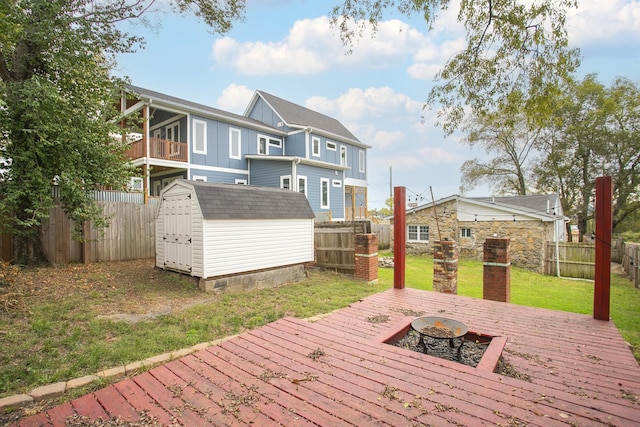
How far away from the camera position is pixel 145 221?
10727 millimetres

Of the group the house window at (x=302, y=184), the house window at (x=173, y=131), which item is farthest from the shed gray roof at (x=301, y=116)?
the house window at (x=173, y=131)

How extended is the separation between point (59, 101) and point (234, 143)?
1050 cm

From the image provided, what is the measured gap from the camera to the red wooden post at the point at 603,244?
4590 millimetres

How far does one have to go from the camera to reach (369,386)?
2.87 metres

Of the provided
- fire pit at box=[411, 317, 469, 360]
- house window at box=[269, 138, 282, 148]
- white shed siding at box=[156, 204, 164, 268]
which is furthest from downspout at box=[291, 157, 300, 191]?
fire pit at box=[411, 317, 469, 360]

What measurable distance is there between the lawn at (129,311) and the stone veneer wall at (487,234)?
5.47m

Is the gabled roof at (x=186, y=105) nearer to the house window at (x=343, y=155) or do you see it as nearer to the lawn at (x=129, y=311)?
the house window at (x=343, y=155)

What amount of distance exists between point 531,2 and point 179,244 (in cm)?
851

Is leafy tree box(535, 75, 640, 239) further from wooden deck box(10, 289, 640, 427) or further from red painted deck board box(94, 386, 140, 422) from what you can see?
red painted deck board box(94, 386, 140, 422)

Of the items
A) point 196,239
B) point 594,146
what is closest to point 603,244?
point 196,239

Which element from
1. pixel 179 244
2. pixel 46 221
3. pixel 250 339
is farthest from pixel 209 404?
pixel 46 221

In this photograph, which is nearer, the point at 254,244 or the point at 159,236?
the point at 254,244

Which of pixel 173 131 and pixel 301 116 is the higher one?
pixel 301 116

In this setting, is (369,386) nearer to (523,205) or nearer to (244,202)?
(244,202)
